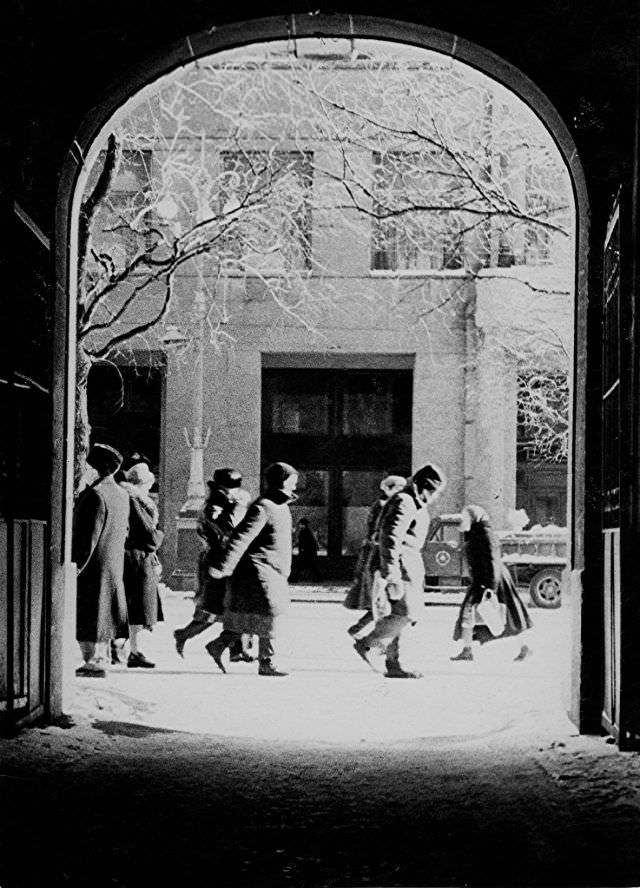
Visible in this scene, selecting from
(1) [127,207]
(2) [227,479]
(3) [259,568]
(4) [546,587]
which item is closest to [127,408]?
(1) [127,207]

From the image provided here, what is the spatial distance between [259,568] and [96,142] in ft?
14.3

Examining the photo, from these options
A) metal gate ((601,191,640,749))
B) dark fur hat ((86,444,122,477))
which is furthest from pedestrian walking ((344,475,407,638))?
metal gate ((601,191,640,749))

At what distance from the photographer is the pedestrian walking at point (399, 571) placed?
10844 millimetres

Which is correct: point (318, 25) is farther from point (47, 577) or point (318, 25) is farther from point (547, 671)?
point (547, 671)

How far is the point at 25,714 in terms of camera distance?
7.20 metres

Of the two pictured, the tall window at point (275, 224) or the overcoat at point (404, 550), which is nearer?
the overcoat at point (404, 550)

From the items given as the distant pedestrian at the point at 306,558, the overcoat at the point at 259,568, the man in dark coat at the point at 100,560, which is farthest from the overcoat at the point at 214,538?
the distant pedestrian at the point at 306,558

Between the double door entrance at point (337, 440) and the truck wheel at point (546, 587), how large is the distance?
4.85 meters

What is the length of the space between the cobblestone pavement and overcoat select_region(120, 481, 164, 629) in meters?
0.83

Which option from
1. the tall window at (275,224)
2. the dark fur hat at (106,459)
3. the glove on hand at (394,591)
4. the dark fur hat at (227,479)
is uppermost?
the tall window at (275,224)

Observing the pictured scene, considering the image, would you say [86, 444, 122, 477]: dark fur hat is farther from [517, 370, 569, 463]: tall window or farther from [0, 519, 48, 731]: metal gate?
[517, 370, 569, 463]: tall window

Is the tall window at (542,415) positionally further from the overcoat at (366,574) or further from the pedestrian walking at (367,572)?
the overcoat at (366,574)

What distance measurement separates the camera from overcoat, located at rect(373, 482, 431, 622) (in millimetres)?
10852

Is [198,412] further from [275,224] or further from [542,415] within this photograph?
[542,415]
